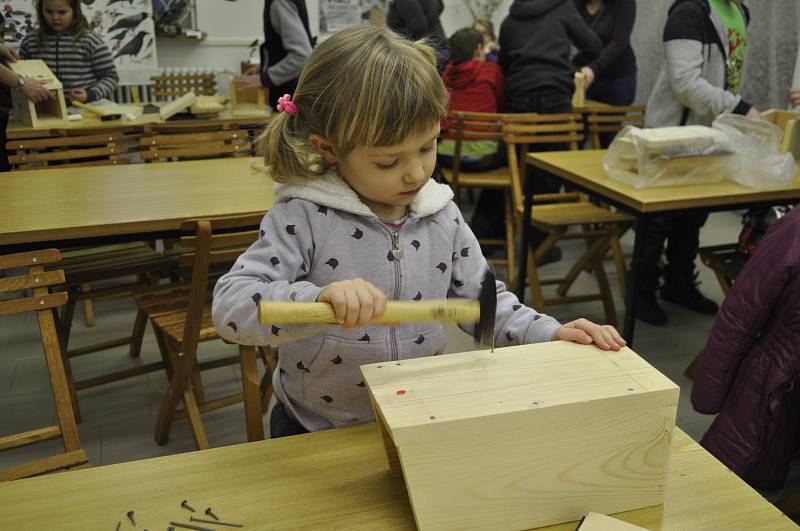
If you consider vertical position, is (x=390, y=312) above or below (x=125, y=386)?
above

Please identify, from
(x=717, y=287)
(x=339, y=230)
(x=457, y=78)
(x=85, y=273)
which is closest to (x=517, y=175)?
(x=457, y=78)

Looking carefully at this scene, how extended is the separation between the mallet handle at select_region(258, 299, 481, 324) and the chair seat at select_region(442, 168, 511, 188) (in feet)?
9.32

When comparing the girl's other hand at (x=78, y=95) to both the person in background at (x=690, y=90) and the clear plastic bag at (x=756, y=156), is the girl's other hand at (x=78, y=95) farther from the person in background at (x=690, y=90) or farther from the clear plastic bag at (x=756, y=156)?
the clear plastic bag at (x=756, y=156)

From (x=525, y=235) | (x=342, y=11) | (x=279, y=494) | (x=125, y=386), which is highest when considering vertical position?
(x=342, y=11)

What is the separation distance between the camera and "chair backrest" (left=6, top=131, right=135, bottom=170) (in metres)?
3.03

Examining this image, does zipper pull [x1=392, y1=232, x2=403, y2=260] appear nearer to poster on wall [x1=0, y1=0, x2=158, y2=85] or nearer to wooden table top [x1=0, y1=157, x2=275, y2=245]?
wooden table top [x1=0, y1=157, x2=275, y2=245]

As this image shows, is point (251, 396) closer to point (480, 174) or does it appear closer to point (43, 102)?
point (480, 174)

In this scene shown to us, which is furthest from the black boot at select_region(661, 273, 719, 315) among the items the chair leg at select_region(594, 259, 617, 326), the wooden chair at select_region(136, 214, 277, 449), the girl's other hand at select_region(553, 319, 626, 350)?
the girl's other hand at select_region(553, 319, 626, 350)

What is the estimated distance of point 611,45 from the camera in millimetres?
4645

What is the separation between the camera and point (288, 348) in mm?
1238

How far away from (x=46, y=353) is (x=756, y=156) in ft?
8.18

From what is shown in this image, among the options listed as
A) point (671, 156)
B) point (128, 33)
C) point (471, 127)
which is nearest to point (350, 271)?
point (671, 156)

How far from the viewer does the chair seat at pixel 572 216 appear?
3.20 metres

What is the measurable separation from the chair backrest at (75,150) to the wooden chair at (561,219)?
1.91 meters
